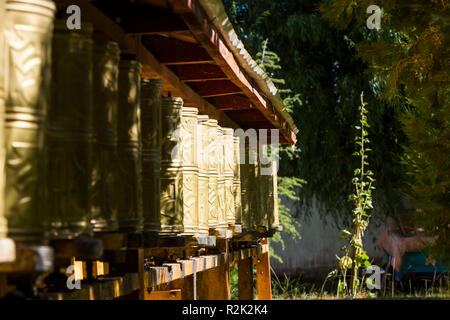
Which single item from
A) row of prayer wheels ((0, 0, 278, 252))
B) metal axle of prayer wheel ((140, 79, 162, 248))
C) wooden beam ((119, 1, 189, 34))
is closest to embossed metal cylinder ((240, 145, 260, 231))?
row of prayer wheels ((0, 0, 278, 252))

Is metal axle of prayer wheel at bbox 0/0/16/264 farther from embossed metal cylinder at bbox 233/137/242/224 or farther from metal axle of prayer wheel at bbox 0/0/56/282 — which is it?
embossed metal cylinder at bbox 233/137/242/224

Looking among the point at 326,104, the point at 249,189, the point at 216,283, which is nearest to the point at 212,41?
the point at 216,283

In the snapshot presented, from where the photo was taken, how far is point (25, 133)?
1975mm

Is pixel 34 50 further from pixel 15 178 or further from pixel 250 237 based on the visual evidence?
pixel 250 237

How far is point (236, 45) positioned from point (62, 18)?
1.55 m

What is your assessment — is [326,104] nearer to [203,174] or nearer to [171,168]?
[203,174]

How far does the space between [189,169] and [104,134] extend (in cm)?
146

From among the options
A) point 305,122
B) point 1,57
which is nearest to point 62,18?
point 1,57

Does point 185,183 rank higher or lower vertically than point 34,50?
lower

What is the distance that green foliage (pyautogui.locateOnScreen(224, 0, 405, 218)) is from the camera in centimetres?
1388

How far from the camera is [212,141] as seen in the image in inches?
185

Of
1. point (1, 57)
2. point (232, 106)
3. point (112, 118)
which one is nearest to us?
point (1, 57)

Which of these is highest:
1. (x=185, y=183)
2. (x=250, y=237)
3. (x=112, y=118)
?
(x=112, y=118)

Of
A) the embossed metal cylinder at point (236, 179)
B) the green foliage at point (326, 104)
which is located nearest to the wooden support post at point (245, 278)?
the embossed metal cylinder at point (236, 179)
